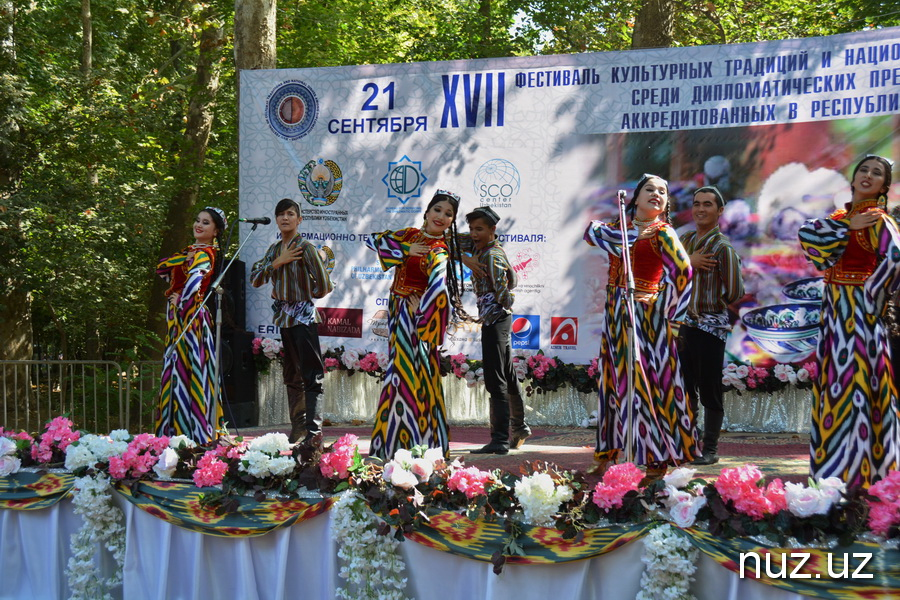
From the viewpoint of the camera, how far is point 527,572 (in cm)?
360

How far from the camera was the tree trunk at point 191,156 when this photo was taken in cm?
1458

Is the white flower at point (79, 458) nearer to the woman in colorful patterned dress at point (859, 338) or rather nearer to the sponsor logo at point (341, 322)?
the woman in colorful patterned dress at point (859, 338)

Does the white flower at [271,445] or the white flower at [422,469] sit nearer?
the white flower at [422,469]

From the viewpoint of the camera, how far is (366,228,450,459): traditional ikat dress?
18.8 feet

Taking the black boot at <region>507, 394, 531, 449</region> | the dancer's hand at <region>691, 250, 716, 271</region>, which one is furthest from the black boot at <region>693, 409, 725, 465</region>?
the black boot at <region>507, 394, 531, 449</region>

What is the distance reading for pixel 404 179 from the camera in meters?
9.01

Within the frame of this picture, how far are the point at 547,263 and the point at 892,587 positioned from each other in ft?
18.9

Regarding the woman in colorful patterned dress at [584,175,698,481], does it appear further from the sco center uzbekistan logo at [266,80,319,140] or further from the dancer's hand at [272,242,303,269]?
the sco center uzbekistan logo at [266,80,319,140]

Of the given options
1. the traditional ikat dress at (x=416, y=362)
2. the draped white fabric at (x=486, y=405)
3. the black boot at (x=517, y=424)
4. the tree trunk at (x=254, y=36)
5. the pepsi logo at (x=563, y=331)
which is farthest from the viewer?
the tree trunk at (x=254, y=36)

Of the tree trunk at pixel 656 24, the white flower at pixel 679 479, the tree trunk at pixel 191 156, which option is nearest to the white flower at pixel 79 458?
the white flower at pixel 679 479

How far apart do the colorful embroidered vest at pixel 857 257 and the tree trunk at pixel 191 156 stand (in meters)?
11.1

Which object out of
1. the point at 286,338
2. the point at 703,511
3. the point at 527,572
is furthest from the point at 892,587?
the point at 286,338

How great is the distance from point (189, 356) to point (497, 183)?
11.3 feet

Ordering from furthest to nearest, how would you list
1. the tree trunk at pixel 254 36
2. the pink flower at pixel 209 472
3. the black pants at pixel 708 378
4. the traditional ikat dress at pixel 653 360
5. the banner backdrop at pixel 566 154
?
the tree trunk at pixel 254 36 → the banner backdrop at pixel 566 154 → the black pants at pixel 708 378 → the traditional ikat dress at pixel 653 360 → the pink flower at pixel 209 472
